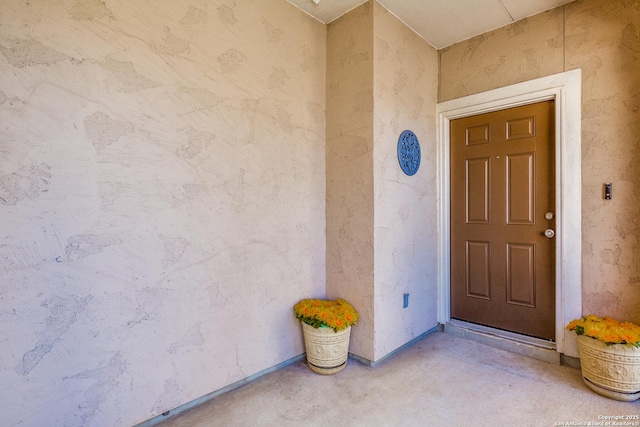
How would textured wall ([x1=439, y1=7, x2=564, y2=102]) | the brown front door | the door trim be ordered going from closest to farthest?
1. the door trim
2. textured wall ([x1=439, y1=7, x2=564, y2=102])
3. the brown front door

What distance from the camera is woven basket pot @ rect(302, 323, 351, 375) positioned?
7.04 ft

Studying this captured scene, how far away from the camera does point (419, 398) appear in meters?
1.92

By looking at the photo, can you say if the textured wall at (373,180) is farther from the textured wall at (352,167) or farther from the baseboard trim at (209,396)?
the baseboard trim at (209,396)

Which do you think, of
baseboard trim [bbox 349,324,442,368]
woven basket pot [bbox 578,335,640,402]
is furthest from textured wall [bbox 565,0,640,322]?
baseboard trim [bbox 349,324,442,368]

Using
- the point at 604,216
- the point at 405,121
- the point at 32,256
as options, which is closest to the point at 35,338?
the point at 32,256

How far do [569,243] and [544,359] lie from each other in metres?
0.87

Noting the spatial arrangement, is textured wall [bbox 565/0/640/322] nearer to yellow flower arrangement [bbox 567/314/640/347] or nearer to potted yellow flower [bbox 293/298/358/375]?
yellow flower arrangement [bbox 567/314/640/347]

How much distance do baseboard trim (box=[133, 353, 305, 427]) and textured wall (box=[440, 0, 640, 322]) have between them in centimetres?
217

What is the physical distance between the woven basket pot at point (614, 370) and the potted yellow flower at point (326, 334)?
1.44 metres

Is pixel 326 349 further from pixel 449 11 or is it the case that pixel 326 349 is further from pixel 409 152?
pixel 449 11

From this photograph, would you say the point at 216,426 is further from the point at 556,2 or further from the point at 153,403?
the point at 556,2

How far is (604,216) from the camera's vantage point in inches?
85.9

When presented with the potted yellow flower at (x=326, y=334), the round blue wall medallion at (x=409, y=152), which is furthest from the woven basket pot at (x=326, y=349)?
the round blue wall medallion at (x=409, y=152)

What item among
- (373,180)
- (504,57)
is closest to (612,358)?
(373,180)
